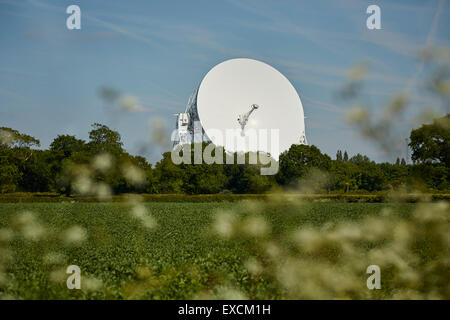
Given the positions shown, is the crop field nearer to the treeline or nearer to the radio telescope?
the treeline

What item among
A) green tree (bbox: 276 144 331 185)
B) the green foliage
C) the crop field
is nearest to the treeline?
green tree (bbox: 276 144 331 185)

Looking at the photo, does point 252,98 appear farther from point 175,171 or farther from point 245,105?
point 175,171

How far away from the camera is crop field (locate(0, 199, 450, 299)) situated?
7.29 m

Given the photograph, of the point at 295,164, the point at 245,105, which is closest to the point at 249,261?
the point at 245,105

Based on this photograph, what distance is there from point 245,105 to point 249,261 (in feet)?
125

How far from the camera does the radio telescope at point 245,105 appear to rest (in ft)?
159

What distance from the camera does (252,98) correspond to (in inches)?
1975

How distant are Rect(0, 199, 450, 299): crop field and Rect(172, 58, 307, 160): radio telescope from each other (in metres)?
28.0

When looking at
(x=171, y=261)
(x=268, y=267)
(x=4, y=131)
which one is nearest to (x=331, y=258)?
(x=268, y=267)

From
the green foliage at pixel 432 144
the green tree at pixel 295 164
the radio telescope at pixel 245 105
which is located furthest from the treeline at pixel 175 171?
the green foliage at pixel 432 144

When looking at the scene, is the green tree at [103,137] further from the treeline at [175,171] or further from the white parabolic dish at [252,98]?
the white parabolic dish at [252,98]

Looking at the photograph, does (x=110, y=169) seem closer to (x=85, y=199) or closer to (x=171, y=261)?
(x=171, y=261)

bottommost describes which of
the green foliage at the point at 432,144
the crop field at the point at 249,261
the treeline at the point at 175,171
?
the crop field at the point at 249,261
